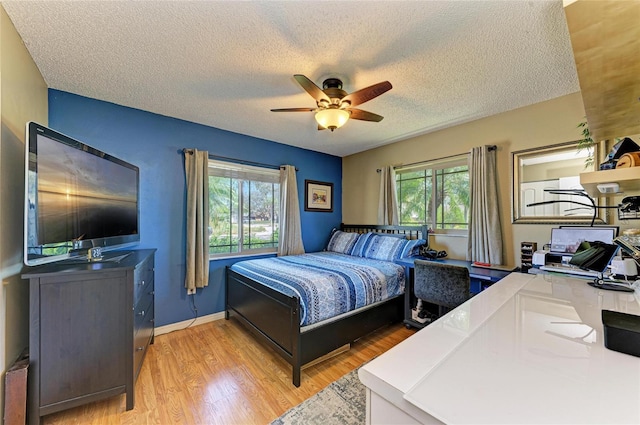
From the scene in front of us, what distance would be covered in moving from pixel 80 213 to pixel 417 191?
3718 millimetres

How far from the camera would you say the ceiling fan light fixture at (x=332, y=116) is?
209cm

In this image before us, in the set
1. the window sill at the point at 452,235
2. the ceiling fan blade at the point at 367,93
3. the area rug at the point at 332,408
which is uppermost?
the ceiling fan blade at the point at 367,93

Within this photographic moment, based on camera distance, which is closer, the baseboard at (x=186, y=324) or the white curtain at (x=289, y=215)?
the baseboard at (x=186, y=324)

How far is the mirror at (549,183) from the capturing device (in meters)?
2.44

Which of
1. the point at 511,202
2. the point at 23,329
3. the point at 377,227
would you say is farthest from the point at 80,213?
the point at 511,202

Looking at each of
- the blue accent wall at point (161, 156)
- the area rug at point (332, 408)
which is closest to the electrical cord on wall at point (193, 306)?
the blue accent wall at point (161, 156)

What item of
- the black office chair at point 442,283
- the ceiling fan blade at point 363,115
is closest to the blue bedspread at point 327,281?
the black office chair at point 442,283

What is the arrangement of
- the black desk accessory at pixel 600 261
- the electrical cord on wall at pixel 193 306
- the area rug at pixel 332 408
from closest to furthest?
the black desk accessory at pixel 600 261, the area rug at pixel 332 408, the electrical cord on wall at pixel 193 306

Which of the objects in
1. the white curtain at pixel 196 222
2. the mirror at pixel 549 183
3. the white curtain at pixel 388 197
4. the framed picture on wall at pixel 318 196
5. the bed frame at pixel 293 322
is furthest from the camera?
the framed picture on wall at pixel 318 196

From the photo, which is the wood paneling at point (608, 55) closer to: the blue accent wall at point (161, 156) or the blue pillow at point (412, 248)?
the blue pillow at point (412, 248)

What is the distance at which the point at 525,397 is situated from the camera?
519mm

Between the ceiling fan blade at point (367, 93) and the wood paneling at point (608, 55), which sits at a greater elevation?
the ceiling fan blade at point (367, 93)

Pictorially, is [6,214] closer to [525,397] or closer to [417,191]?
[525,397]

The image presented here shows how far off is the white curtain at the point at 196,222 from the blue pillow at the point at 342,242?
1.95m
